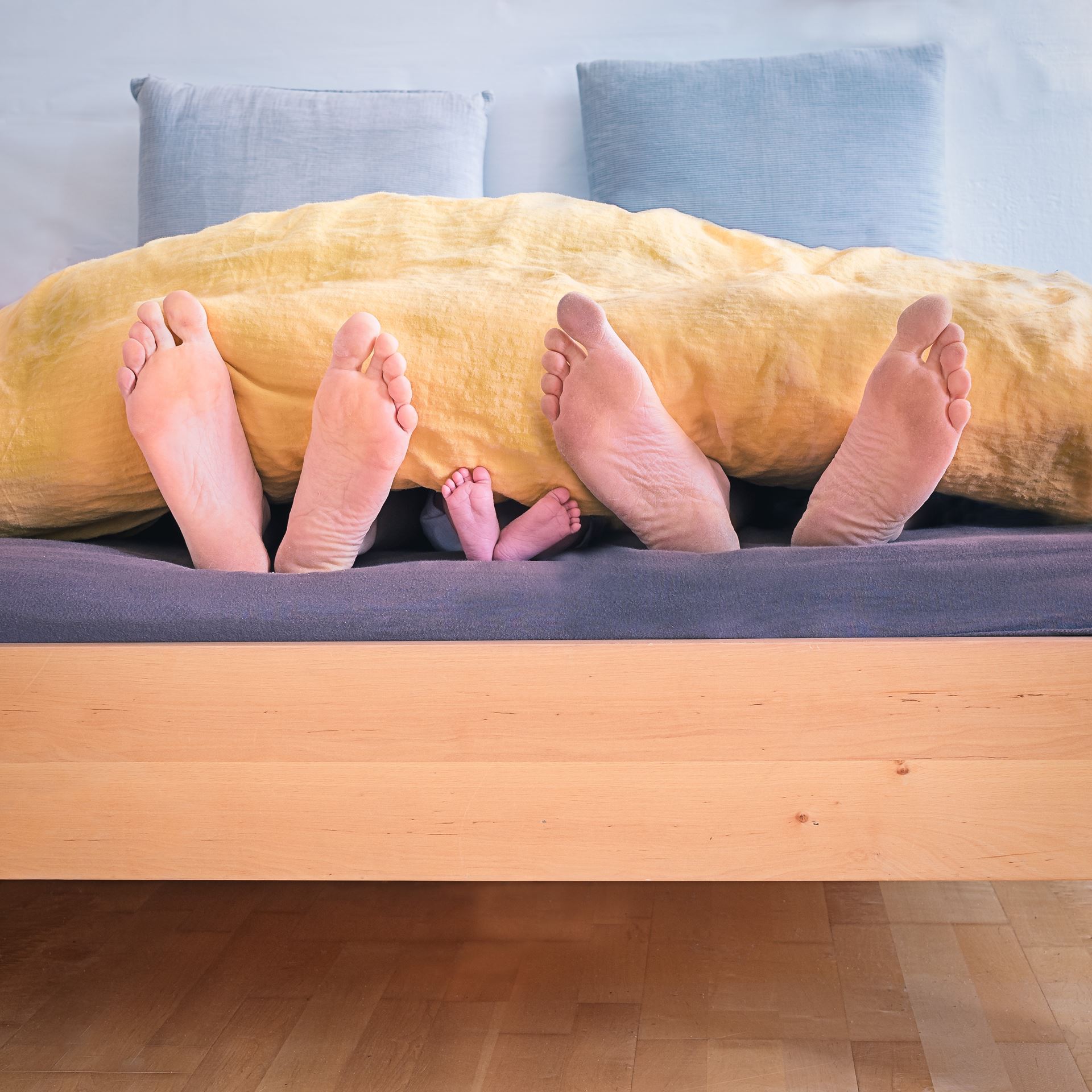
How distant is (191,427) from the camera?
98 cm

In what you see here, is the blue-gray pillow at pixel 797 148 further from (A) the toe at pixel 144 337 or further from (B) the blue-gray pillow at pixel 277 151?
(A) the toe at pixel 144 337

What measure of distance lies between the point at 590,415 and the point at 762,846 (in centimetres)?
39

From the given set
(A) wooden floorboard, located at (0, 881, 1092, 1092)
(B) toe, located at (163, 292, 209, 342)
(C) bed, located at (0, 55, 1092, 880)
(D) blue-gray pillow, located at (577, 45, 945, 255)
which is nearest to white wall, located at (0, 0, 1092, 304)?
(D) blue-gray pillow, located at (577, 45, 945, 255)

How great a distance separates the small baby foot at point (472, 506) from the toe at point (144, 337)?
30 cm

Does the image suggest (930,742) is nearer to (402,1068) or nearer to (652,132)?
(402,1068)

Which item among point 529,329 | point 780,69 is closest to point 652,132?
point 780,69

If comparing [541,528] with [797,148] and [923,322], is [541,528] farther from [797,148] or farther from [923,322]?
[797,148]

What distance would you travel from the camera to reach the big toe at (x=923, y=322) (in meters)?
0.85

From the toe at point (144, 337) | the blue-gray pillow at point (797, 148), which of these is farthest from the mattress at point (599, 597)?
the blue-gray pillow at point (797, 148)

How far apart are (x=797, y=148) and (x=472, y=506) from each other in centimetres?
136

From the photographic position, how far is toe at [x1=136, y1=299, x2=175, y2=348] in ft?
3.22

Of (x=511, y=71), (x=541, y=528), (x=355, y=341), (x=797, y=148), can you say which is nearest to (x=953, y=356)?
(x=541, y=528)

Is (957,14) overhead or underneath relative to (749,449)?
overhead

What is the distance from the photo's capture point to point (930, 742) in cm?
79
